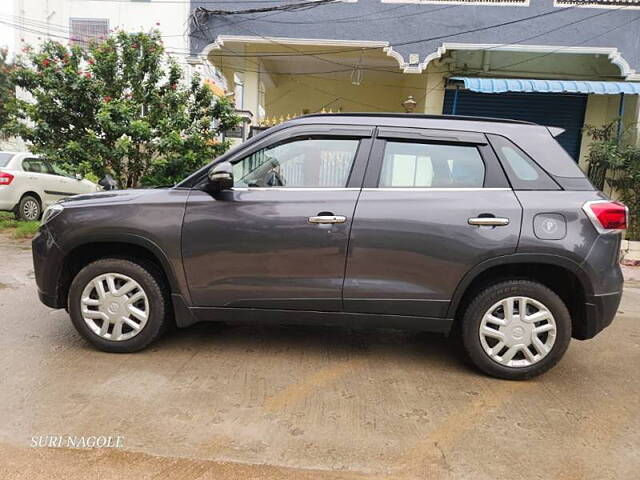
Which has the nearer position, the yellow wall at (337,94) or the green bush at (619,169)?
the green bush at (619,169)

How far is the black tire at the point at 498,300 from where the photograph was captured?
3.26m

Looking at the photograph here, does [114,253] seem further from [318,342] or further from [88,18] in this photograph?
[88,18]

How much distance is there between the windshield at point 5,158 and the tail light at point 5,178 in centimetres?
35

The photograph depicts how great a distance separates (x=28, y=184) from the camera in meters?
9.66

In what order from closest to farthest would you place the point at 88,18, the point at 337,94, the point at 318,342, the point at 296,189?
the point at 296,189 < the point at 318,342 < the point at 337,94 < the point at 88,18

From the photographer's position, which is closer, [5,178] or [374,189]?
[374,189]

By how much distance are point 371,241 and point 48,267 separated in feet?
7.85

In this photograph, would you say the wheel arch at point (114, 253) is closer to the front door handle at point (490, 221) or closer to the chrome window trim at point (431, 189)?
the chrome window trim at point (431, 189)

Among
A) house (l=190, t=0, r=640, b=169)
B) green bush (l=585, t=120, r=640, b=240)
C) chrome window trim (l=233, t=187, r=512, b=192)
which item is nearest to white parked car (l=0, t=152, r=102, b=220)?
house (l=190, t=0, r=640, b=169)

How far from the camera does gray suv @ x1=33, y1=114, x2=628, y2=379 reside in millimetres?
3219

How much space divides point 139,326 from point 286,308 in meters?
1.11

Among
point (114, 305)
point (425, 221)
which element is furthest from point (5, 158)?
point (425, 221)

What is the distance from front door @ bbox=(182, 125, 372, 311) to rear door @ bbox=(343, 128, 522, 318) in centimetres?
13

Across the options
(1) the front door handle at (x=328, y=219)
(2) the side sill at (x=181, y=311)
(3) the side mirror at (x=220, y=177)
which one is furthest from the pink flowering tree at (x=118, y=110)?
(1) the front door handle at (x=328, y=219)
